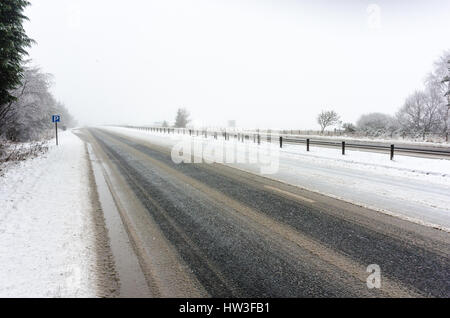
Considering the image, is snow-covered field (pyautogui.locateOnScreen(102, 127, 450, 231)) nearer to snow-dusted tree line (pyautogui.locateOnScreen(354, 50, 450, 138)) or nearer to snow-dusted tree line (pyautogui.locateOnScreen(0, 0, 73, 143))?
snow-dusted tree line (pyautogui.locateOnScreen(0, 0, 73, 143))

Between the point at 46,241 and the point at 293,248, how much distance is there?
13.3ft

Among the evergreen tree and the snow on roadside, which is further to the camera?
the evergreen tree

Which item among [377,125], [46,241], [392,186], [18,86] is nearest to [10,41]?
[46,241]

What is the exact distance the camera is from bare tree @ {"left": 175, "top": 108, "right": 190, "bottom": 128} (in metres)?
80.2

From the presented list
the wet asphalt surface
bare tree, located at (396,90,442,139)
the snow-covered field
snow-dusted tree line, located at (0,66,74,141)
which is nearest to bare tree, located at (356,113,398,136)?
bare tree, located at (396,90,442,139)

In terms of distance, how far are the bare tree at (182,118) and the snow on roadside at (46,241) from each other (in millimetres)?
73706

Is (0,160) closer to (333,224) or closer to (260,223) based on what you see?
(260,223)

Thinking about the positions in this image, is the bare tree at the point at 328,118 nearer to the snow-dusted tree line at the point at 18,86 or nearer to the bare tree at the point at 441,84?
the bare tree at the point at 441,84

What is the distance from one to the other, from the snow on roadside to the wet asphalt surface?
1302 millimetres

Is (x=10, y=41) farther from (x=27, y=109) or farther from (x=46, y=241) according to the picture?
(x=27, y=109)

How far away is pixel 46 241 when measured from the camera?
13.2 ft

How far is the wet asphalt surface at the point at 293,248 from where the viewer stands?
9.53ft

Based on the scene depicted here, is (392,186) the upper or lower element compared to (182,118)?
lower

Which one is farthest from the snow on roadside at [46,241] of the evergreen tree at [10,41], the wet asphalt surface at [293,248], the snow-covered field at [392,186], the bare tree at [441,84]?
the bare tree at [441,84]
